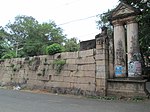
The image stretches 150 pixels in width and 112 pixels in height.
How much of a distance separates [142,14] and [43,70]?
7.86 metres

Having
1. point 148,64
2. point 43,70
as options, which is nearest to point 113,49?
point 43,70

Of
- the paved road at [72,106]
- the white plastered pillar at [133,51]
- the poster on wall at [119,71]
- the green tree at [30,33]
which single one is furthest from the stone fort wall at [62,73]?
the green tree at [30,33]

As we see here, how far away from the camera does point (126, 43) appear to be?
12656 mm

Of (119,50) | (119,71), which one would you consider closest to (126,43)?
(119,50)

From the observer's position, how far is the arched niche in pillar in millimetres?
11669

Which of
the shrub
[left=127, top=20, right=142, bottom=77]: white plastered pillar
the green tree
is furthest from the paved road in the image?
the green tree

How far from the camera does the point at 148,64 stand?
81.2ft

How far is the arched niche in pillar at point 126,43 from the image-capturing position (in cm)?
1167

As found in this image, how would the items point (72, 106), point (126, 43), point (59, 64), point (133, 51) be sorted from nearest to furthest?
point (72, 106)
point (133, 51)
point (126, 43)
point (59, 64)

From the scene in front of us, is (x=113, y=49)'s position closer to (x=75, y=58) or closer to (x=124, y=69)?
(x=124, y=69)

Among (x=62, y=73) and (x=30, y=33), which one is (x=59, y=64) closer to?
(x=62, y=73)

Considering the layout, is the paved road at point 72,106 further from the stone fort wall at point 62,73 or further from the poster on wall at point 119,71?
the stone fort wall at point 62,73

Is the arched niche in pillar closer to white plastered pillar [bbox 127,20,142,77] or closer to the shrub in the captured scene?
white plastered pillar [bbox 127,20,142,77]

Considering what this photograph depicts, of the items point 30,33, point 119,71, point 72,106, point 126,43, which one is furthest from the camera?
point 30,33
